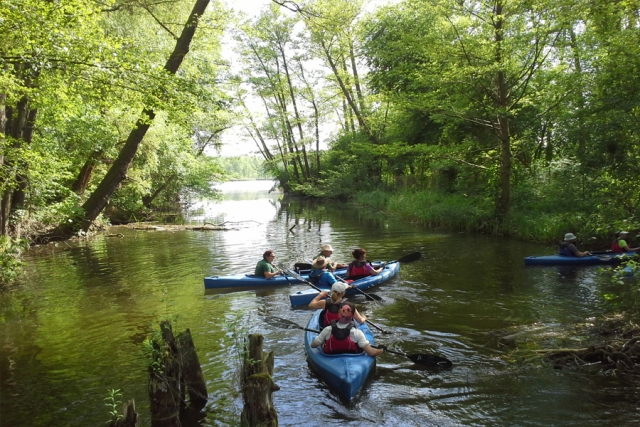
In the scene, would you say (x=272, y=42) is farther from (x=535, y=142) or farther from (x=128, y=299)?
(x=128, y=299)

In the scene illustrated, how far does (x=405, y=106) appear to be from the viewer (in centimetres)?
1566

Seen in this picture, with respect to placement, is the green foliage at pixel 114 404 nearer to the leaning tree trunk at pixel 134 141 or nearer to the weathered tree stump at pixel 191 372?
the weathered tree stump at pixel 191 372

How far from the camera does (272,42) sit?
113ft

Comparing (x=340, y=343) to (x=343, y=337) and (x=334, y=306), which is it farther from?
(x=334, y=306)

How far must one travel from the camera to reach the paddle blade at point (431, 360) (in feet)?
17.8

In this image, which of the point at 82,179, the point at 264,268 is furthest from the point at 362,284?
the point at 82,179

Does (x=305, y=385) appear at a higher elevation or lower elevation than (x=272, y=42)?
lower

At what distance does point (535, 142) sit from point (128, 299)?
14876mm

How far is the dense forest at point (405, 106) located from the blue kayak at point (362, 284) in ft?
13.5

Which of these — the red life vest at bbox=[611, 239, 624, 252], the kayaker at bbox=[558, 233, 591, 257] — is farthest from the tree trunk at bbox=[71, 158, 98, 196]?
Result: the red life vest at bbox=[611, 239, 624, 252]

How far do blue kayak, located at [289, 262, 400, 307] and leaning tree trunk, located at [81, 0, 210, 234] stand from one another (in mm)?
4689

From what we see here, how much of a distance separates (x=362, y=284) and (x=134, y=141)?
8345 mm

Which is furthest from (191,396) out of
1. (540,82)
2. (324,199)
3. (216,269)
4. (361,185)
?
(324,199)

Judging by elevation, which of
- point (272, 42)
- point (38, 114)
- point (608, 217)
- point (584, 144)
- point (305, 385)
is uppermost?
point (272, 42)
